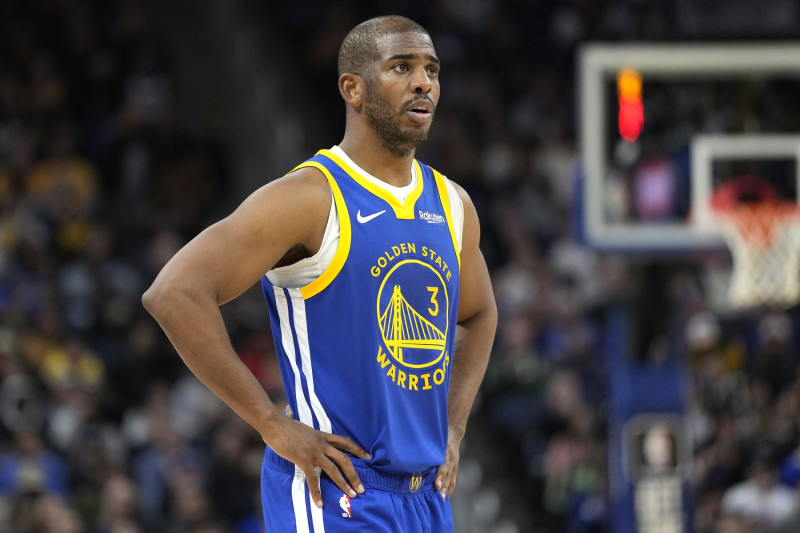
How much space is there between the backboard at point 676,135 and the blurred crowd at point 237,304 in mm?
381

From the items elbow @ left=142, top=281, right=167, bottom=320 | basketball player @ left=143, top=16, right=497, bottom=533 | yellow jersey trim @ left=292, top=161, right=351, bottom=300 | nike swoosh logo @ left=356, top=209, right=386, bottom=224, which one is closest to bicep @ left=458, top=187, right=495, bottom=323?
basketball player @ left=143, top=16, right=497, bottom=533

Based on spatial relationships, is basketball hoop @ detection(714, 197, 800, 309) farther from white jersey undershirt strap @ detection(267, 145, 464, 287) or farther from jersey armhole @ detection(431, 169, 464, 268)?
white jersey undershirt strap @ detection(267, 145, 464, 287)

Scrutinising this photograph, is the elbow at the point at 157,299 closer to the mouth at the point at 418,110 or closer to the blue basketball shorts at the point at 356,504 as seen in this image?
the blue basketball shorts at the point at 356,504

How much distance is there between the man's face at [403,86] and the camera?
397 cm

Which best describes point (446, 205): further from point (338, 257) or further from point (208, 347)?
point (208, 347)

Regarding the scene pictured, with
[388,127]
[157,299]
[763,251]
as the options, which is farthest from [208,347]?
[763,251]

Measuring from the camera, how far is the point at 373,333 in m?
3.90

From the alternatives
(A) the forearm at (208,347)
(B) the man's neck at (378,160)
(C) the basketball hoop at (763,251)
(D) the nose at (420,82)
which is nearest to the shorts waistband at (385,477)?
(A) the forearm at (208,347)

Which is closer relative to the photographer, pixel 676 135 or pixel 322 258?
pixel 322 258

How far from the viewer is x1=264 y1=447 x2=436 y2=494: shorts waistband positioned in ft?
12.8

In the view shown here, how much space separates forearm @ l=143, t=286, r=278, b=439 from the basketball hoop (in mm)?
5622

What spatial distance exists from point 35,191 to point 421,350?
10.1 metres

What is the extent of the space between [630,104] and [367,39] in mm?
5687

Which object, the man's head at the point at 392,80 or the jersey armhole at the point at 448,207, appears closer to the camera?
the man's head at the point at 392,80
